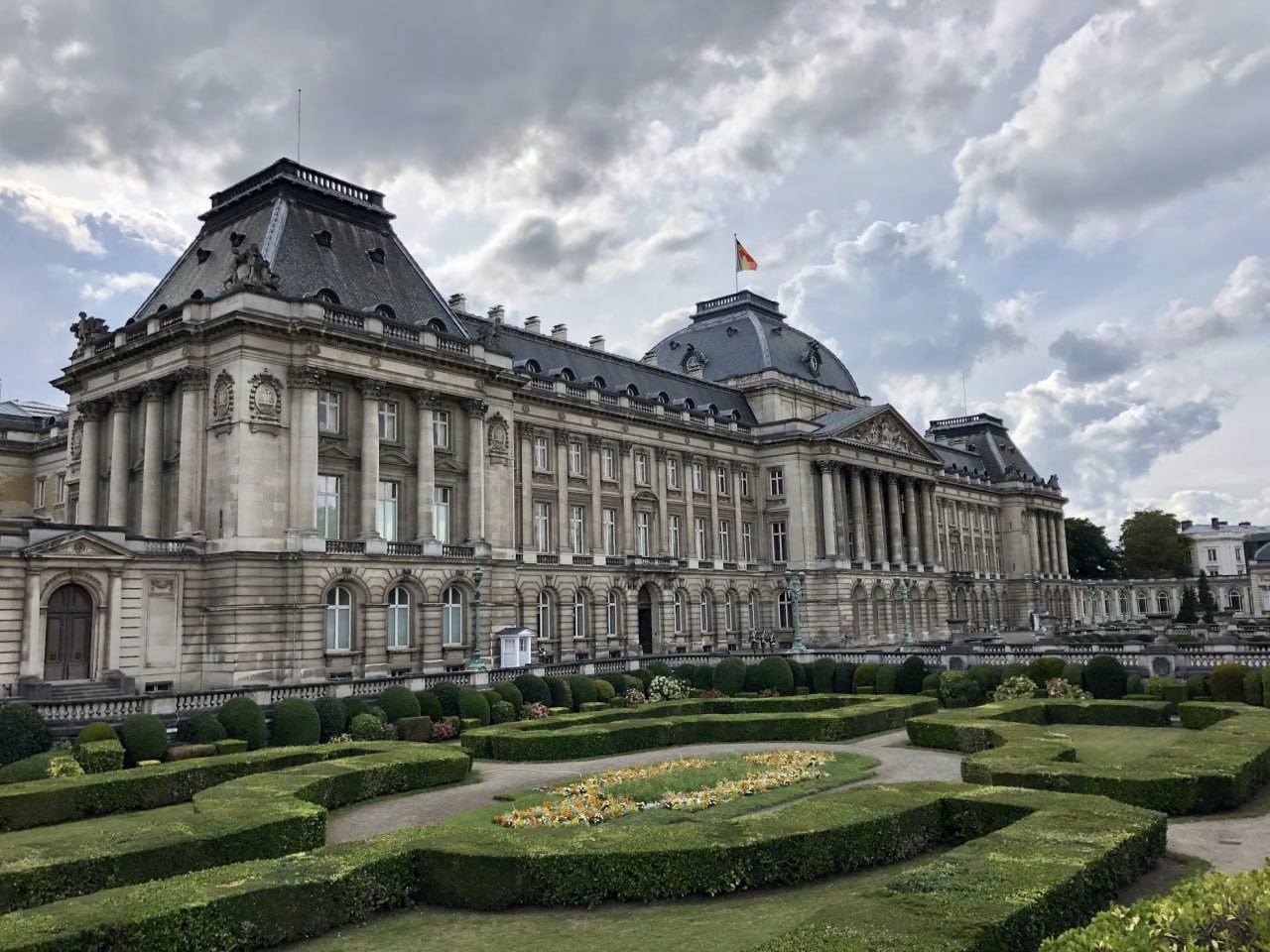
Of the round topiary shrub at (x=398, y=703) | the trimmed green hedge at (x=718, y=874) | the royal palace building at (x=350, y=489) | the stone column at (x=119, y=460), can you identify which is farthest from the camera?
the stone column at (x=119, y=460)

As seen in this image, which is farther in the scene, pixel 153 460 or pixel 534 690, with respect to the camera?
pixel 153 460

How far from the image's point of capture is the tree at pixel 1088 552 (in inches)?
5591

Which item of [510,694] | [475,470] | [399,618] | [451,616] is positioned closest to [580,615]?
[451,616]

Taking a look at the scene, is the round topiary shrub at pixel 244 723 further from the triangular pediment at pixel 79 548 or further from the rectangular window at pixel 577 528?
the rectangular window at pixel 577 528

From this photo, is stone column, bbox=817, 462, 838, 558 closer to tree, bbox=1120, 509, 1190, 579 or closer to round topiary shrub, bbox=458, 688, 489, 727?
round topiary shrub, bbox=458, 688, 489, 727

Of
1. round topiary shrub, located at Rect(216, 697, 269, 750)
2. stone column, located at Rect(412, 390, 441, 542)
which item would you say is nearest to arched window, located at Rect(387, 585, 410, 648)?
stone column, located at Rect(412, 390, 441, 542)

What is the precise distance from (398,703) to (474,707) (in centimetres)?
302

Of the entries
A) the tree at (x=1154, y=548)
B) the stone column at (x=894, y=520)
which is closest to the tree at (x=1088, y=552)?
the tree at (x=1154, y=548)

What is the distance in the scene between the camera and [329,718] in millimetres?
34312

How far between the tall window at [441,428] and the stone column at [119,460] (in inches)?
557

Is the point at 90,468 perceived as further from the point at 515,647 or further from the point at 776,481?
the point at 776,481

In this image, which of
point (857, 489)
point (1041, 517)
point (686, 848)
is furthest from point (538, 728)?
point (1041, 517)

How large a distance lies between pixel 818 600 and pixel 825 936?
222 ft

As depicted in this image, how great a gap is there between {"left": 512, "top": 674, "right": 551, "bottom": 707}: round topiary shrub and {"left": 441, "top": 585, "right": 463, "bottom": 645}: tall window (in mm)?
9009
